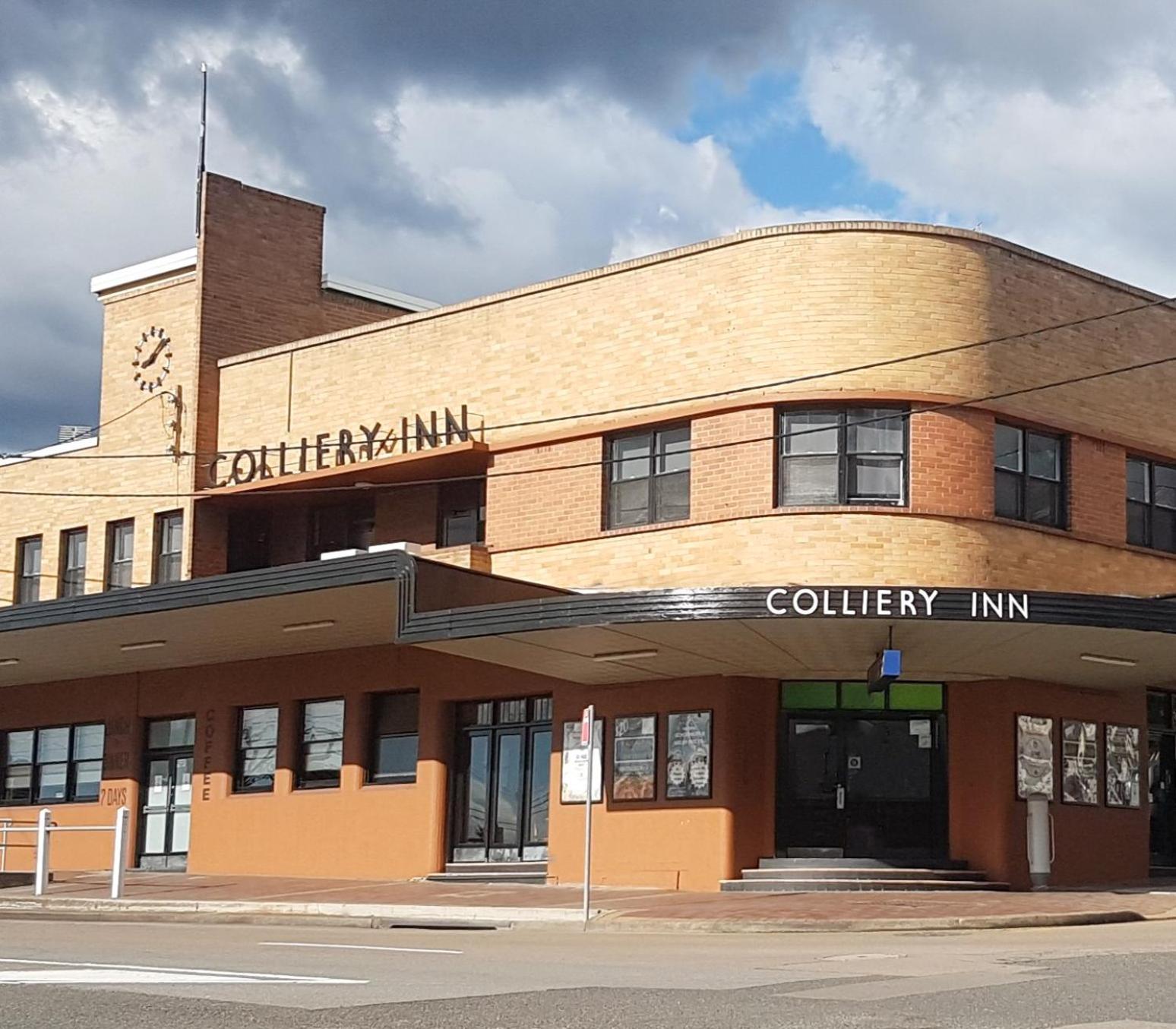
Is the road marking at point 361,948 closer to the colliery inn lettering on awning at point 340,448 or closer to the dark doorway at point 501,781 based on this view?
the dark doorway at point 501,781

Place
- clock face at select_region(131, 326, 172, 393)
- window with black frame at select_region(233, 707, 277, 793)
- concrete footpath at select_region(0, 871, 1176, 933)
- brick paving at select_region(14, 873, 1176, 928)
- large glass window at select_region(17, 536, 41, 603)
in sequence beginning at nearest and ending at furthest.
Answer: concrete footpath at select_region(0, 871, 1176, 933) → brick paving at select_region(14, 873, 1176, 928) → window with black frame at select_region(233, 707, 277, 793) → clock face at select_region(131, 326, 172, 393) → large glass window at select_region(17, 536, 41, 603)

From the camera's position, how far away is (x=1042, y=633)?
23.4 m

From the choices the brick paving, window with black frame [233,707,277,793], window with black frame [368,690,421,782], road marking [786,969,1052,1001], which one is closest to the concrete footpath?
the brick paving

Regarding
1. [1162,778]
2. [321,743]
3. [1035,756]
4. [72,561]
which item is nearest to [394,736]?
[321,743]

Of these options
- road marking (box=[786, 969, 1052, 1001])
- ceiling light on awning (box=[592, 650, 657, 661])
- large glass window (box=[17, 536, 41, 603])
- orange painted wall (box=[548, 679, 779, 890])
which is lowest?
road marking (box=[786, 969, 1052, 1001])

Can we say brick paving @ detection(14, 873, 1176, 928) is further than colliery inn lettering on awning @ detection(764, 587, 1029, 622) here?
No

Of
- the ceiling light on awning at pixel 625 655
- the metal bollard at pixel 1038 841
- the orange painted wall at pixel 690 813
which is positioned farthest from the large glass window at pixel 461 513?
the metal bollard at pixel 1038 841

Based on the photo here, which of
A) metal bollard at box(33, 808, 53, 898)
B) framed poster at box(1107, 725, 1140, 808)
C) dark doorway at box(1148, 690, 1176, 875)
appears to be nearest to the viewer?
metal bollard at box(33, 808, 53, 898)

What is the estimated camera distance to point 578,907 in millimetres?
22188

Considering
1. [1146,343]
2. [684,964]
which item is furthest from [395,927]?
[1146,343]

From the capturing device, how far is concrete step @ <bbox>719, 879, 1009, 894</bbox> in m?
24.9

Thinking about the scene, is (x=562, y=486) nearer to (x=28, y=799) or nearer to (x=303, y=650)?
(x=303, y=650)

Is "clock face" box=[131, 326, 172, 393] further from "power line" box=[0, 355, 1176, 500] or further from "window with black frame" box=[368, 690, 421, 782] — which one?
"window with black frame" box=[368, 690, 421, 782]

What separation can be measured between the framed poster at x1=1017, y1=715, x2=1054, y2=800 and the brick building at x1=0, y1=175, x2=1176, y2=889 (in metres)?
0.07
